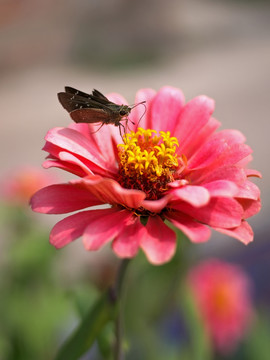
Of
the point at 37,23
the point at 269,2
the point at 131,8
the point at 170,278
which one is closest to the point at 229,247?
the point at 170,278

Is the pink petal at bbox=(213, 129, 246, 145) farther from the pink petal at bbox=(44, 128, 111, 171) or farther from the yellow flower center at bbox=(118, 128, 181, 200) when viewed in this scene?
the pink petal at bbox=(44, 128, 111, 171)

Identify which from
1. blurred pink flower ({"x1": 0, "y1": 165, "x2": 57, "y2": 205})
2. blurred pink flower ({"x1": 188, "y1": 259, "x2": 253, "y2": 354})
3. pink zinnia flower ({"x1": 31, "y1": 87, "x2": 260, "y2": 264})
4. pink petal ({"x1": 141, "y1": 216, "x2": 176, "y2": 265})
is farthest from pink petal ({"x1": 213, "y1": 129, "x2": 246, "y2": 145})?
blurred pink flower ({"x1": 0, "y1": 165, "x2": 57, "y2": 205})

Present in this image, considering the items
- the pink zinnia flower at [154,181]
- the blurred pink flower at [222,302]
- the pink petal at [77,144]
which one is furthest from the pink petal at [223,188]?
the blurred pink flower at [222,302]

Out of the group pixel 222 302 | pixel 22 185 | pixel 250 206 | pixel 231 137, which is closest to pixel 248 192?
pixel 250 206

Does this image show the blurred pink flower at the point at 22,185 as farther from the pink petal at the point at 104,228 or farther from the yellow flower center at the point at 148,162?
the pink petal at the point at 104,228

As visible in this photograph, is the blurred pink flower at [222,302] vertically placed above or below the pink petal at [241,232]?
below

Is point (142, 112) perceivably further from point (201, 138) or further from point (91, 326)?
point (91, 326)
